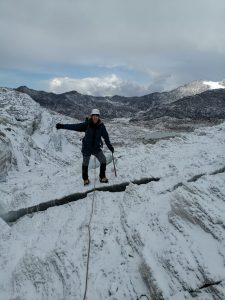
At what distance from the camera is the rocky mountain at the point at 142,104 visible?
6719 centimetres

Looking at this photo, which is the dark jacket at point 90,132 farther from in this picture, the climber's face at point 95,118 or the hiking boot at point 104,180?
the hiking boot at point 104,180

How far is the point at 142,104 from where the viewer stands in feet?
372

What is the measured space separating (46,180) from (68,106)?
247ft

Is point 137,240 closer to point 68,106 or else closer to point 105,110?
point 68,106

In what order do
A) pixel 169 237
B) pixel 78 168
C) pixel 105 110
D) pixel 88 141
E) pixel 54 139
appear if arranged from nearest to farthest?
pixel 169 237 → pixel 88 141 → pixel 78 168 → pixel 54 139 → pixel 105 110

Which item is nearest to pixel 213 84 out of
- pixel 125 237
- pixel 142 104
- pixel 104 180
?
pixel 142 104

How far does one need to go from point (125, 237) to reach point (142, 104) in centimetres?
10779

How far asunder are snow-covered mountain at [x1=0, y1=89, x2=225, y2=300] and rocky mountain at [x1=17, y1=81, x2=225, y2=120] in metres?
50.0

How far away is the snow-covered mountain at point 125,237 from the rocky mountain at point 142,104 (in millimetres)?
50003

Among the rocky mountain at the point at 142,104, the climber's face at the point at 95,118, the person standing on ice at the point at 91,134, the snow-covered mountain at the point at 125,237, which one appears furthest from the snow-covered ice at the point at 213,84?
the climber's face at the point at 95,118

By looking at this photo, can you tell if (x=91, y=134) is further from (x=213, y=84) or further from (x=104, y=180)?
(x=213, y=84)

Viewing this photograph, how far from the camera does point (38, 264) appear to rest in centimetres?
710

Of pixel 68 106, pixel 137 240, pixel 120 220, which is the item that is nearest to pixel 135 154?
pixel 120 220

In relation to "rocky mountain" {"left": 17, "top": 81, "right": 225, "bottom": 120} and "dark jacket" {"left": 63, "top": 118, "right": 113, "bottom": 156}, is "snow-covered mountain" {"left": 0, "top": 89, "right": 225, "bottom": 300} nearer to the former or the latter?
"dark jacket" {"left": 63, "top": 118, "right": 113, "bottom": 156}
